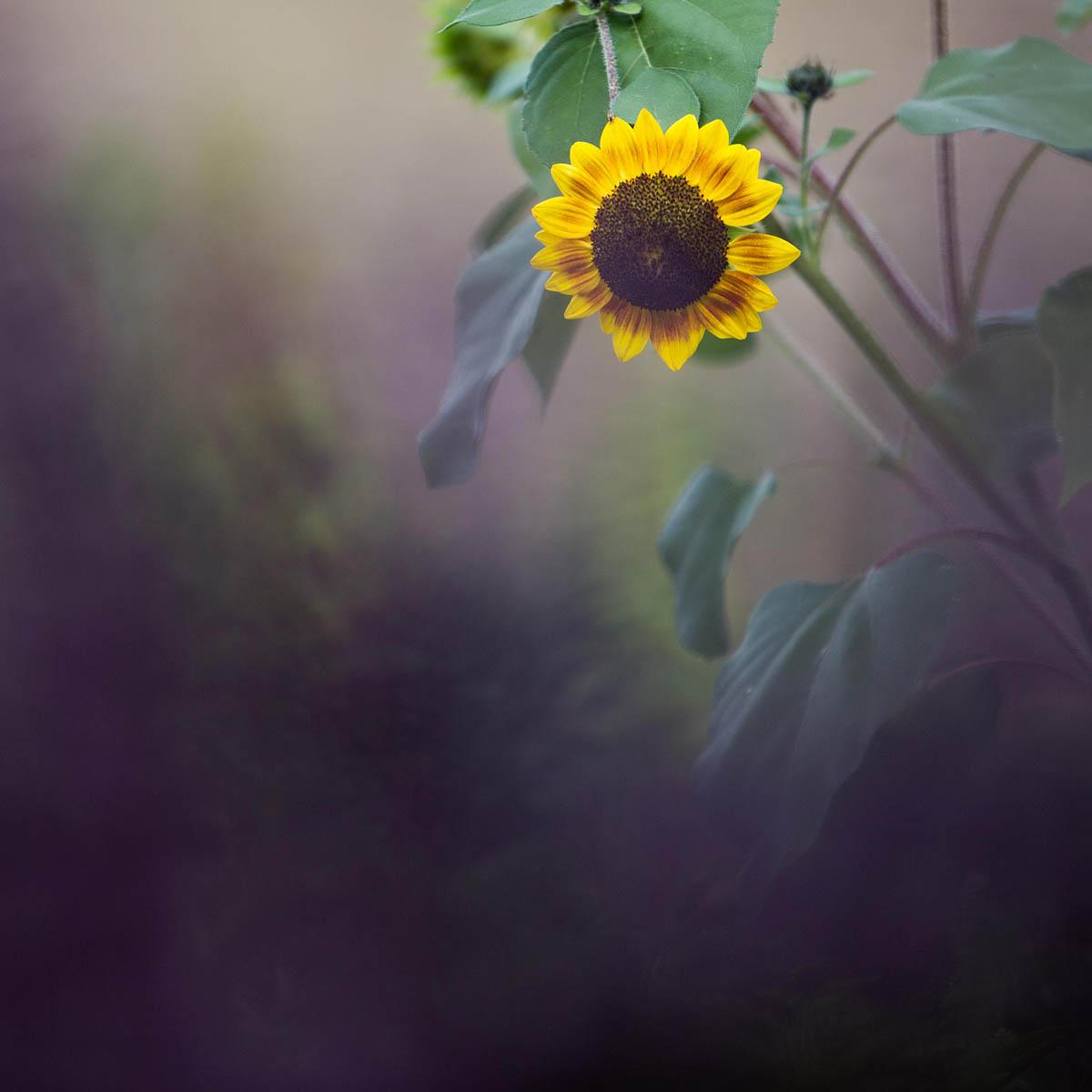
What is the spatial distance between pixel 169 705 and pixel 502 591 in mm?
263

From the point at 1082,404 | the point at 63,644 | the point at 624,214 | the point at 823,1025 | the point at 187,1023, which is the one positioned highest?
the point at 624,214

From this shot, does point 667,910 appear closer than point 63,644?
Yes

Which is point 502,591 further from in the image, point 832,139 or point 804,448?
point 832,139

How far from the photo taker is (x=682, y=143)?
23 cm

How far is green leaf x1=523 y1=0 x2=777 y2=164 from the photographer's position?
245 millimetres

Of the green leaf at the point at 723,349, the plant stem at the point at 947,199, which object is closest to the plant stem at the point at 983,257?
the plant stem at the point at 947,199

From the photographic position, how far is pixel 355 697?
750mm

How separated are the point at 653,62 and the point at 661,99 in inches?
1.0

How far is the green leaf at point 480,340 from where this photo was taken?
14.8 inches

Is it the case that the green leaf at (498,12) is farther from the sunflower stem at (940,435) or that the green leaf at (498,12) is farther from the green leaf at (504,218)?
the green leaf at (504,218)

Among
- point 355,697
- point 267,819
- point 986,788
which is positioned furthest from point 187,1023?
point 986,788

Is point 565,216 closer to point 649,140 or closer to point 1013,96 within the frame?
point 649,140

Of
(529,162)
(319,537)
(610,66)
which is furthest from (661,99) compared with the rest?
(319,537)

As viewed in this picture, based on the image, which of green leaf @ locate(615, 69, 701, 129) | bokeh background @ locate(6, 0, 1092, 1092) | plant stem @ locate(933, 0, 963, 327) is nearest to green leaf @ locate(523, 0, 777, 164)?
green leaf @ locate(615, 69, 701, 129)
